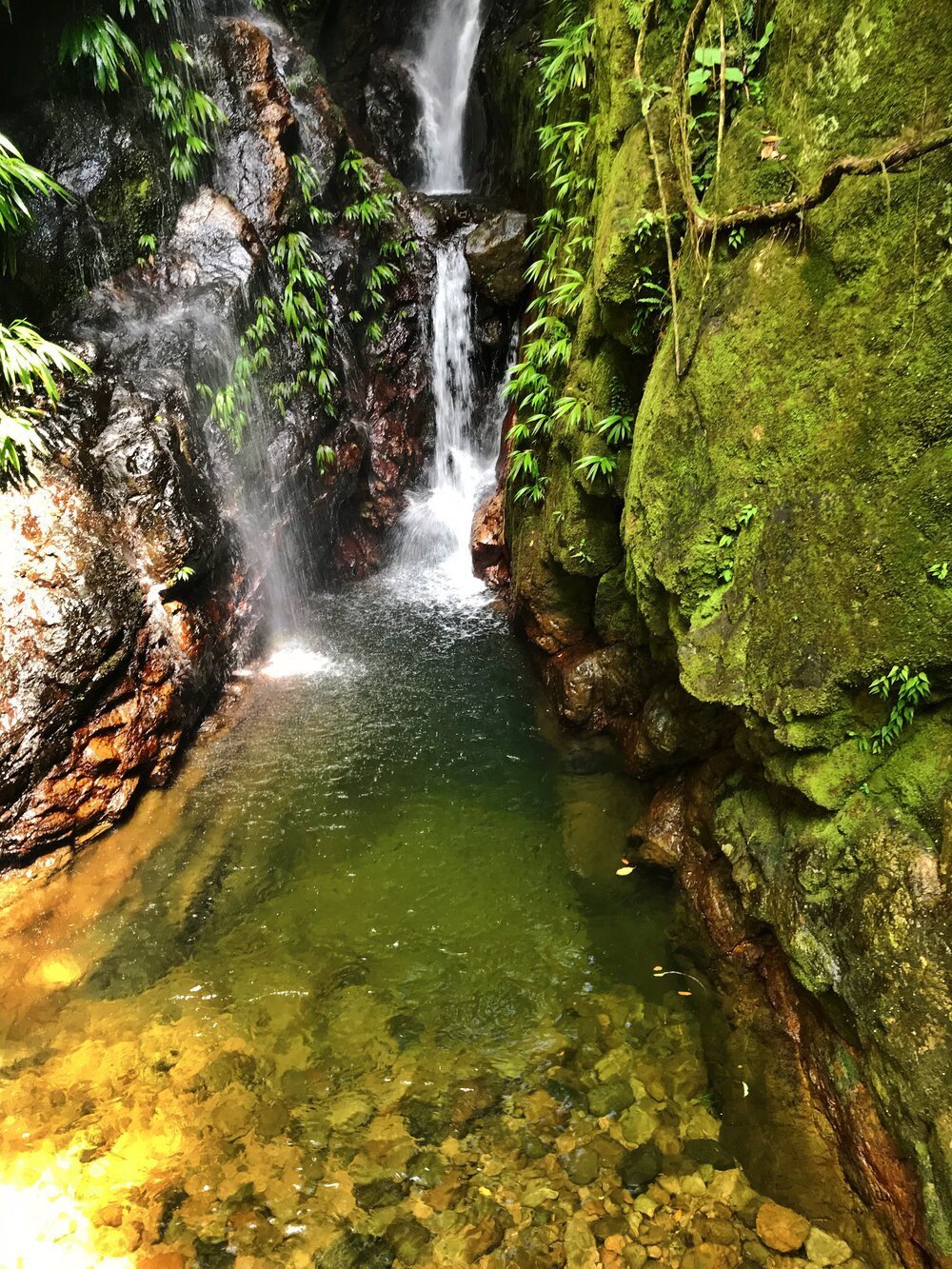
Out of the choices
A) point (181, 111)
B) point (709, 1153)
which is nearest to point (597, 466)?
point (709, 1153)

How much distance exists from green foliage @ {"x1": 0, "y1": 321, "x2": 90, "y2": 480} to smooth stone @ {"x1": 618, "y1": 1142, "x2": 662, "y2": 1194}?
6.32 metres

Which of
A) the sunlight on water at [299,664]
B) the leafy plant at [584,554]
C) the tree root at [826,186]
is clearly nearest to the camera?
the tree root at [826,186]

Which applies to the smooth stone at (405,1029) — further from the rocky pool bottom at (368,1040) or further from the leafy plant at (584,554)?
the leafy plant at (584,554)

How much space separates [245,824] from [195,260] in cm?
687

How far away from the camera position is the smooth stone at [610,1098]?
10.4 ft

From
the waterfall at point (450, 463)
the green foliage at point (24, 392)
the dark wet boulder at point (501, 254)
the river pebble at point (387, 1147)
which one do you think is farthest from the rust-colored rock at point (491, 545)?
the river pebble at point (387, 1147)

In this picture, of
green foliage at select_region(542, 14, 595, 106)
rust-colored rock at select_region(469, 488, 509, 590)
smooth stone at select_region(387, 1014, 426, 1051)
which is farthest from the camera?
rust-colored rock at select_region(469, 488, 509, 590)

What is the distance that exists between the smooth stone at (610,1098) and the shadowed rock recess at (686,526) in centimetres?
3

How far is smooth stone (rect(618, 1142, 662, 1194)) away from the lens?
286 centimetres

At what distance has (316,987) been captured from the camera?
384 cm

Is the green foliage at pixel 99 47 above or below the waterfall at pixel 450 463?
above

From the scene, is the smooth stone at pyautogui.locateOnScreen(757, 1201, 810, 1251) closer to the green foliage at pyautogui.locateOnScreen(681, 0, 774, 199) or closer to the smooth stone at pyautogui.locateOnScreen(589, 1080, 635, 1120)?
the smooth stone at pyautogui.locateOnScreen(589, 1080, 635, 1120)

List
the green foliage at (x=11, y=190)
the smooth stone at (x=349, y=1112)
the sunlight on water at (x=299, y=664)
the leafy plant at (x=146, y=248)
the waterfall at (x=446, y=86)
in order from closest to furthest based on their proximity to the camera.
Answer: the smooth stone at (x=349, y=1112)
the green foliage at (x=11, y=190)
the sunlight on water at (x=299, y=664)
the leafy plant at (x=146, y=248)
the waterfall at (x=446, y=86)

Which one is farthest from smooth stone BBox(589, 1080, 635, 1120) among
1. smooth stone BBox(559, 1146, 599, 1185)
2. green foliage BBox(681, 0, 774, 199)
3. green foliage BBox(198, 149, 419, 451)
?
green foliage BBox(198, 149, 419, 451)
